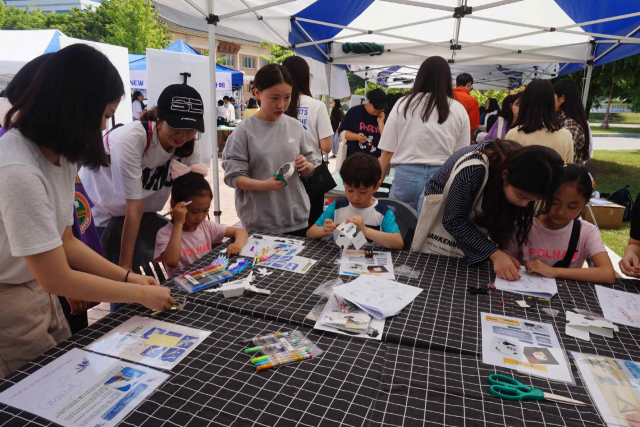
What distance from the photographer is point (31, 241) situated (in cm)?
106

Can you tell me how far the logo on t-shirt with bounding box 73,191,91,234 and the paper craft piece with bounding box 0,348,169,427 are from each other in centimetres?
102

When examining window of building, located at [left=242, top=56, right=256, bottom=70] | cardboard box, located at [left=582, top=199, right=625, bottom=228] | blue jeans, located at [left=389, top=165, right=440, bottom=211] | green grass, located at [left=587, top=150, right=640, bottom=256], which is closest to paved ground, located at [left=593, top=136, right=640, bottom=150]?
green grass, located at [left=587, top=150, right=640, bottom=256]

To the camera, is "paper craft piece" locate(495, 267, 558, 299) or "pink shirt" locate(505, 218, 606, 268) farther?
"pink shirt" locate(505, 218, 606, 268)

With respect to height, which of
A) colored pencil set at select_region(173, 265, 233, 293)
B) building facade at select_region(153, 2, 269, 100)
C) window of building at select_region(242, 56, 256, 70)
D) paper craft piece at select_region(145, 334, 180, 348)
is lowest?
paper craft piece at select_region(145, 334, 180, 348)

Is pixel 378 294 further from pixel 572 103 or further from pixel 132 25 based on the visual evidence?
pixel 132 25

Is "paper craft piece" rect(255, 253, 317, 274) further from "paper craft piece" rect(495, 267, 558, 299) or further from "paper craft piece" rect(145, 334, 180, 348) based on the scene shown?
"paper craft piece" rect(495, 267, 558, 299)

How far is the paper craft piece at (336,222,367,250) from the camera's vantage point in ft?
6.53

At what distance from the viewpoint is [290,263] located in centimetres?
191

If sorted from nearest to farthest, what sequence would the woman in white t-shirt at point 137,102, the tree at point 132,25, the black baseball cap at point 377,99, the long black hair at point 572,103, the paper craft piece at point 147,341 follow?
the paper craft piece at point 147,341 → the long black hair at point 572,103 → the black baseball cap at point 377,99 → the woman in white t-shirt at point 137,102 → the tree at point 132,25

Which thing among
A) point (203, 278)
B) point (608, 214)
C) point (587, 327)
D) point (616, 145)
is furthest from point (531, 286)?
point (616, 145)

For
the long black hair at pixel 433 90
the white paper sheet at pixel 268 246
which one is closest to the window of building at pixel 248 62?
the long black hair at pixel 433 90

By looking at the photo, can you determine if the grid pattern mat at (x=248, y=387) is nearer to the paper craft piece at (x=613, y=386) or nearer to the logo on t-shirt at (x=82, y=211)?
the paper craft piece at (x=613, y=386)

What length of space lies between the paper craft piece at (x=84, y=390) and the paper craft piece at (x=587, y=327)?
1.36 m

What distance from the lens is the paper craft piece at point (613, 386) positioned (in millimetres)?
1021
